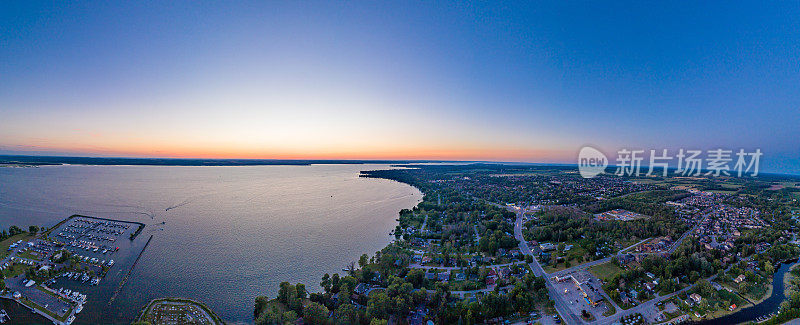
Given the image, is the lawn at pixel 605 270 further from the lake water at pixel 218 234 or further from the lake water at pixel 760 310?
the lake water at pixel 218 234

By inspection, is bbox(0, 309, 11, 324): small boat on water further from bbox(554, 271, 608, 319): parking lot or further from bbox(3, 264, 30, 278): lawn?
bbox(554, 271, 608, 319): parking lot

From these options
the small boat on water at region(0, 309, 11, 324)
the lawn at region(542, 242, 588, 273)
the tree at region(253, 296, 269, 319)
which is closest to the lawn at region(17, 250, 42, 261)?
the small boat on water at region(0, 309, 11, 324)

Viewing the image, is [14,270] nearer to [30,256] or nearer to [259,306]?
[30,256]

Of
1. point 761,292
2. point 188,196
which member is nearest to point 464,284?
point 761,292

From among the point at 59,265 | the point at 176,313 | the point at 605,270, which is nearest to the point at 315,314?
the point at 176,313

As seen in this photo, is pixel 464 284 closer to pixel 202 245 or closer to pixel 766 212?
pixel 202 245
